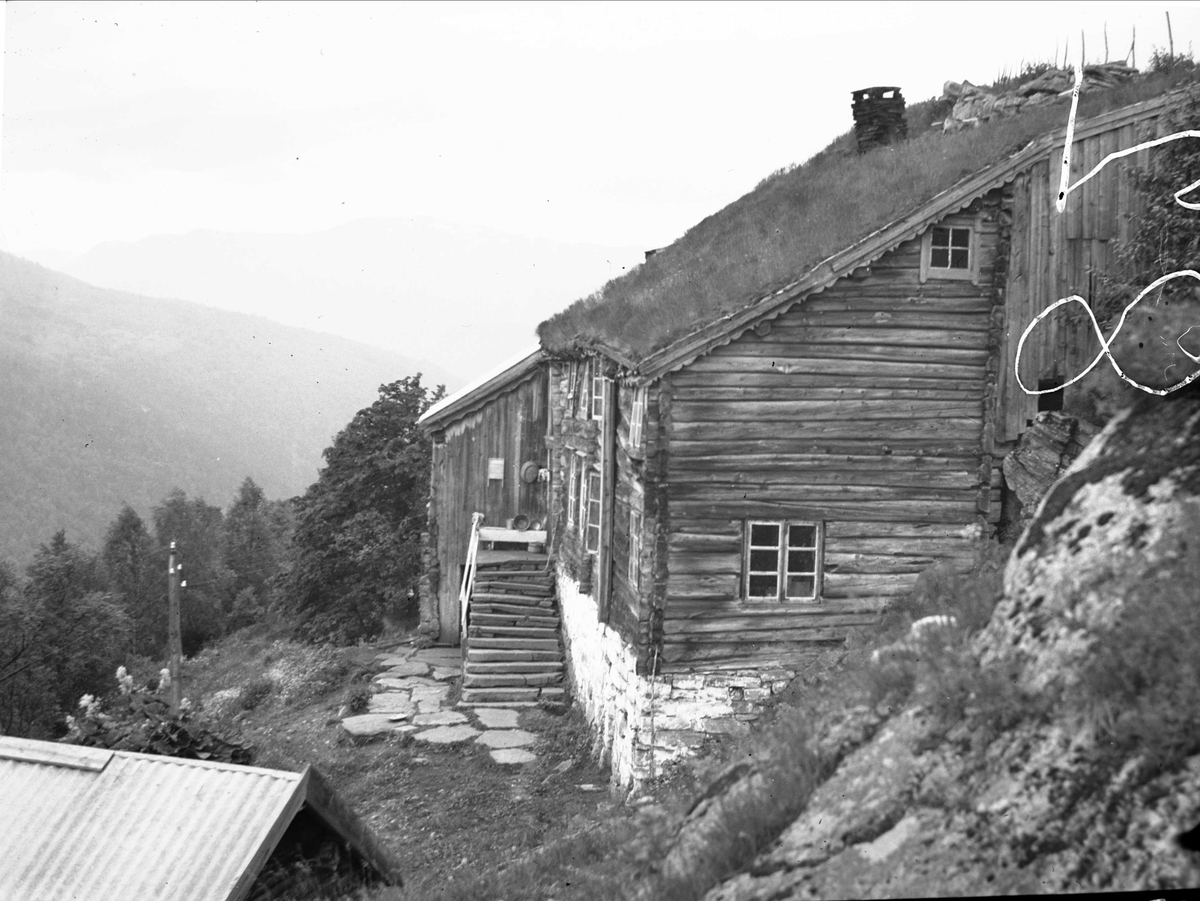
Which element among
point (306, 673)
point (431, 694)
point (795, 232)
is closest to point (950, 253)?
point (795, 232)

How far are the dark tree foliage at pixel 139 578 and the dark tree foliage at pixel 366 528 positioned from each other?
1921 centimetres

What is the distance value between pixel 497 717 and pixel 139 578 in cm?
4158

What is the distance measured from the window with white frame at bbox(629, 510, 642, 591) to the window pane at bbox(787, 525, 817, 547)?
196cm

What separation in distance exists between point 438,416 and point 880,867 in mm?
19037

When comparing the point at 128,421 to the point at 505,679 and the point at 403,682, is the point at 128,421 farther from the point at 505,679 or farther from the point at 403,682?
the point at 505,679

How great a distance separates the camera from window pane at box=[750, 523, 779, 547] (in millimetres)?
13570

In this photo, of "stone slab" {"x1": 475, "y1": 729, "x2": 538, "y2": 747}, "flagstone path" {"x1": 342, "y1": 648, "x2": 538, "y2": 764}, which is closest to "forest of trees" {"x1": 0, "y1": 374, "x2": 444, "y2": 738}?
"flagstone path" {"x1": 342, "y1": 648, "x2": 538, "y2": 764}

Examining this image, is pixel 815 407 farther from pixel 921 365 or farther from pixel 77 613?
pixel 77 613

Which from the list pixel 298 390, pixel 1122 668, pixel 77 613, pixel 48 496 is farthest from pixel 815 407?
pixel 298 390

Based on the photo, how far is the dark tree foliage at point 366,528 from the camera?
97.3ft

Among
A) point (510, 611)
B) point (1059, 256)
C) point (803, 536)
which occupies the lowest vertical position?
point (510, 611)

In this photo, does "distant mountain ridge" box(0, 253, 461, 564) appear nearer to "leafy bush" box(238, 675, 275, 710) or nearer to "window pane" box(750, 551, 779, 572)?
"leafy bush" box(238, 675, 275, 710)

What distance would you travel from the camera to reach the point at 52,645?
3944 cm

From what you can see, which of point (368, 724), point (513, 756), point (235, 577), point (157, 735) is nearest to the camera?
point (157, 735)
